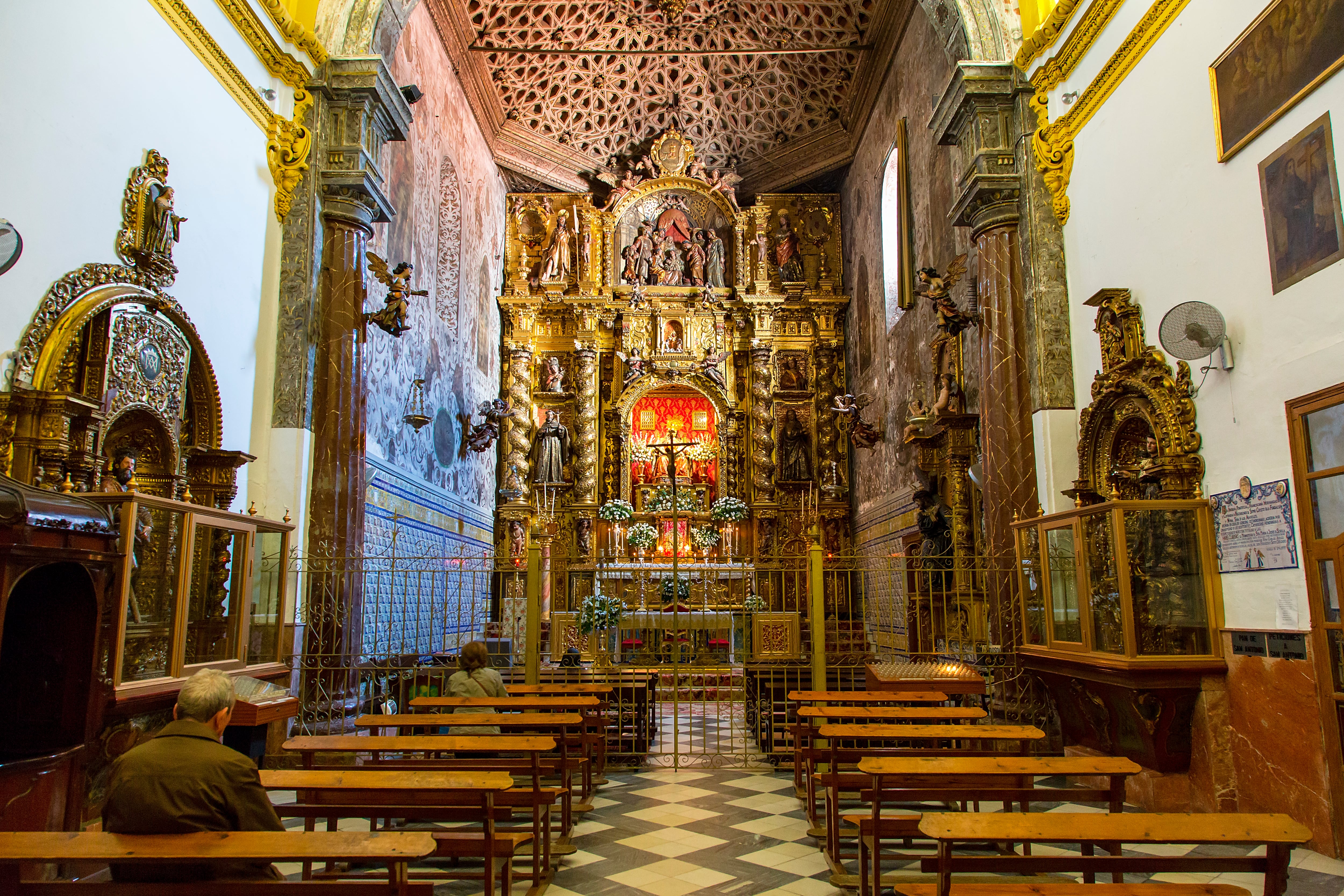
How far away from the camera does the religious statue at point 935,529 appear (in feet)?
38.9

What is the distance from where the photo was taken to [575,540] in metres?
18.7

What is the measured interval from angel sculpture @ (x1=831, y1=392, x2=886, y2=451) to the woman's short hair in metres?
10.8

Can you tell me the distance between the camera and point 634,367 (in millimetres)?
19359

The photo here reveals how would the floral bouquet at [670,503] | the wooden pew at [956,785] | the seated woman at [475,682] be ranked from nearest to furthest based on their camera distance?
1. the wooden pew at [956,785]
2. the seated woman at [475,682]
3. the floral bouquet at [670,503]

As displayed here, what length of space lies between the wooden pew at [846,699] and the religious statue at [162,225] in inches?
239

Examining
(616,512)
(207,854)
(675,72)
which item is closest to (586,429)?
(616,512)

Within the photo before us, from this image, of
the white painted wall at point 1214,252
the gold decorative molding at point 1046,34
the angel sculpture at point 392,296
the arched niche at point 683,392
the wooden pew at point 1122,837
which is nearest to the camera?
the wooden pew at point 1122,837

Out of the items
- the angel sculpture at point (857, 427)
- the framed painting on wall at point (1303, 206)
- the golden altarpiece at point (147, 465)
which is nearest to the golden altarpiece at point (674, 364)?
the angel sculpture at point (857, 427)

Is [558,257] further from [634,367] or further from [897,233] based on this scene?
[897,233]

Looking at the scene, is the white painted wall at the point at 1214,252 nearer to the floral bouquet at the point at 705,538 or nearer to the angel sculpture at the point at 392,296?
the angel sculpture at the point at 392,296

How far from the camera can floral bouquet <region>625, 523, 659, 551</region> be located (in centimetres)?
1588

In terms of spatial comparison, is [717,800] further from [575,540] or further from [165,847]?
[575,540]

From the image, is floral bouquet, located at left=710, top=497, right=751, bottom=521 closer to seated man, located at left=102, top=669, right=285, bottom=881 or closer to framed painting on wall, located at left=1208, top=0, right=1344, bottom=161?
framed painting on wall, located at left=1208, top=0, right=1344, bottom=161

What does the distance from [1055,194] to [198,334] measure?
804 centimetres
